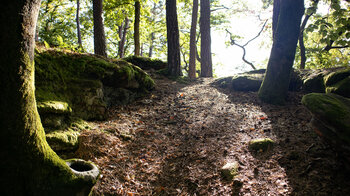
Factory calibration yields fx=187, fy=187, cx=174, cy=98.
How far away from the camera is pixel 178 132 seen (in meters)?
4.95

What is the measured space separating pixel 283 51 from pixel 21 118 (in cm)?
651

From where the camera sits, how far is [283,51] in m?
5.81

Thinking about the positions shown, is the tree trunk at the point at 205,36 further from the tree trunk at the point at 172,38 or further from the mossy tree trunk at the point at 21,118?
the mossy tree trunk at the point at 21,118

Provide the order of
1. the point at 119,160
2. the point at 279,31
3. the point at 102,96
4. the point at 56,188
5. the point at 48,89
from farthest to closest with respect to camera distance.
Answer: the point at 279,31
the point at 102,96
the point at 48,89
the point at 119,160
the point at 56,188

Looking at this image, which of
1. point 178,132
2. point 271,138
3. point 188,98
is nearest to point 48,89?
point 178,132

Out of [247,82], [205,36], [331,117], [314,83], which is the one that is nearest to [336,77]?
[314,83]

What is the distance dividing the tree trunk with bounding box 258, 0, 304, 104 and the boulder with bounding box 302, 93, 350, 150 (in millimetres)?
2725

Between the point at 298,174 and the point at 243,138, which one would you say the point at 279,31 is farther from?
the point at 298,174

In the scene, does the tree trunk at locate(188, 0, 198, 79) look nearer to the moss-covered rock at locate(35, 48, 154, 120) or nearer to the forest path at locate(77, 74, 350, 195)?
the forest path at locate(77, 74, 350, 195)

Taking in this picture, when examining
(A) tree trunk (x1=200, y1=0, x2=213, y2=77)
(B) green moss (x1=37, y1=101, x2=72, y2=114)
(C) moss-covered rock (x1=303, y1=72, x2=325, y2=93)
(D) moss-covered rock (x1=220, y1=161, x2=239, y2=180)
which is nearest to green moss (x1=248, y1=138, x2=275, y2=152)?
(D) moss-covered rock (x1=220, y1=161, x2=239, y2=180)

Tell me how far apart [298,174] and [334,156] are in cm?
77

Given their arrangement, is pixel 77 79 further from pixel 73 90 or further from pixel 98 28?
pixel 98 28

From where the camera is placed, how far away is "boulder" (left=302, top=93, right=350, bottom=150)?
8.62 ft

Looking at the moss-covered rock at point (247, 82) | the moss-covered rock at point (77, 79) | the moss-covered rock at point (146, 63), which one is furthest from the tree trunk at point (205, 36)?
the moss-covered rock at point (77, 79)
